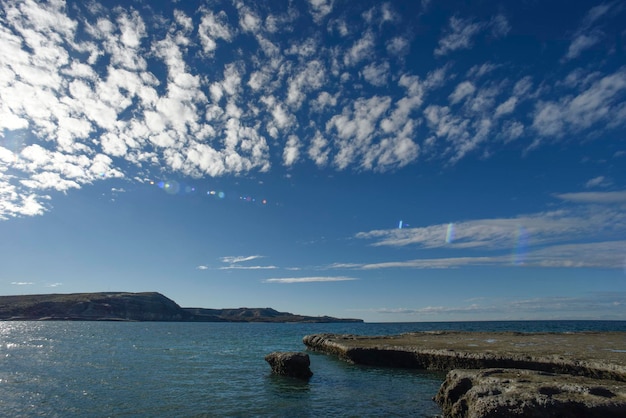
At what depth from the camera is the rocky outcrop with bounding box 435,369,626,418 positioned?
14.7 meters

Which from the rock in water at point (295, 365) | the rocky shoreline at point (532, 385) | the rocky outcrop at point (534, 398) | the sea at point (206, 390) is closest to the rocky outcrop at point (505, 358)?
the rocky shoreline at point (532, 385)

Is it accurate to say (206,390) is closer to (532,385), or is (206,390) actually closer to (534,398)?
(532,385)

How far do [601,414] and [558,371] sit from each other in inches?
588

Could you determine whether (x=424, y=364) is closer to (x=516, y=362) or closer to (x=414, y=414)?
(x=516, y=362)

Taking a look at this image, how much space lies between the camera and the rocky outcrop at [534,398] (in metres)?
14.7

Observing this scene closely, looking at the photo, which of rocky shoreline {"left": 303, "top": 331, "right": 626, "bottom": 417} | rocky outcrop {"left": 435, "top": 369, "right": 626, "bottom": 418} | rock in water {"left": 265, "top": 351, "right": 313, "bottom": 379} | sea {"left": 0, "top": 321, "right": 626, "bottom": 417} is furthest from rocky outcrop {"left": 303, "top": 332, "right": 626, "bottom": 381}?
rock in water {"left": 265, "top": 351, "right": 313, "bottom": 379}

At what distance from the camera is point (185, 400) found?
24688mm

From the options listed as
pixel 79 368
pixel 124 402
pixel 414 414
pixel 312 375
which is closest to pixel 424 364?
pixel 312 375

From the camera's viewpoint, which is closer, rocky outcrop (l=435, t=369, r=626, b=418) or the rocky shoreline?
rocky outcrop (l=435, t=369, r=626, b=418)

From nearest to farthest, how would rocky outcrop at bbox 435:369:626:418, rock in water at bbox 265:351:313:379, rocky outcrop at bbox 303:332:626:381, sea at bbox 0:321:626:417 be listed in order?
rocky outcrop at bbox 435:369:626:418 < sea at bbox 0:321:626:417 < rocky outcrop at bbox 303:332:626:381 < rock in water at bbox 265:351:313:379

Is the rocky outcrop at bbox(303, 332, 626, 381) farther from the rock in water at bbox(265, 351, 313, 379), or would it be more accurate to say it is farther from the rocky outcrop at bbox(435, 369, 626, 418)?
the rock in water at bbox(265, 351, 313, 379)

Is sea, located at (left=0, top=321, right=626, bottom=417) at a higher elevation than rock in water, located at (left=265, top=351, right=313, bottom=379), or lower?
lower

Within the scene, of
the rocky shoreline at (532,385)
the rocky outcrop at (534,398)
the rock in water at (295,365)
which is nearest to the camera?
the rocky outcrop at (534,398)

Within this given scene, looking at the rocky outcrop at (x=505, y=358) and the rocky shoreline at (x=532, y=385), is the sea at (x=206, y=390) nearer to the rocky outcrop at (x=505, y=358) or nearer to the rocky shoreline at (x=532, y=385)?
the rocky outcrop at (x=505, y=358)
